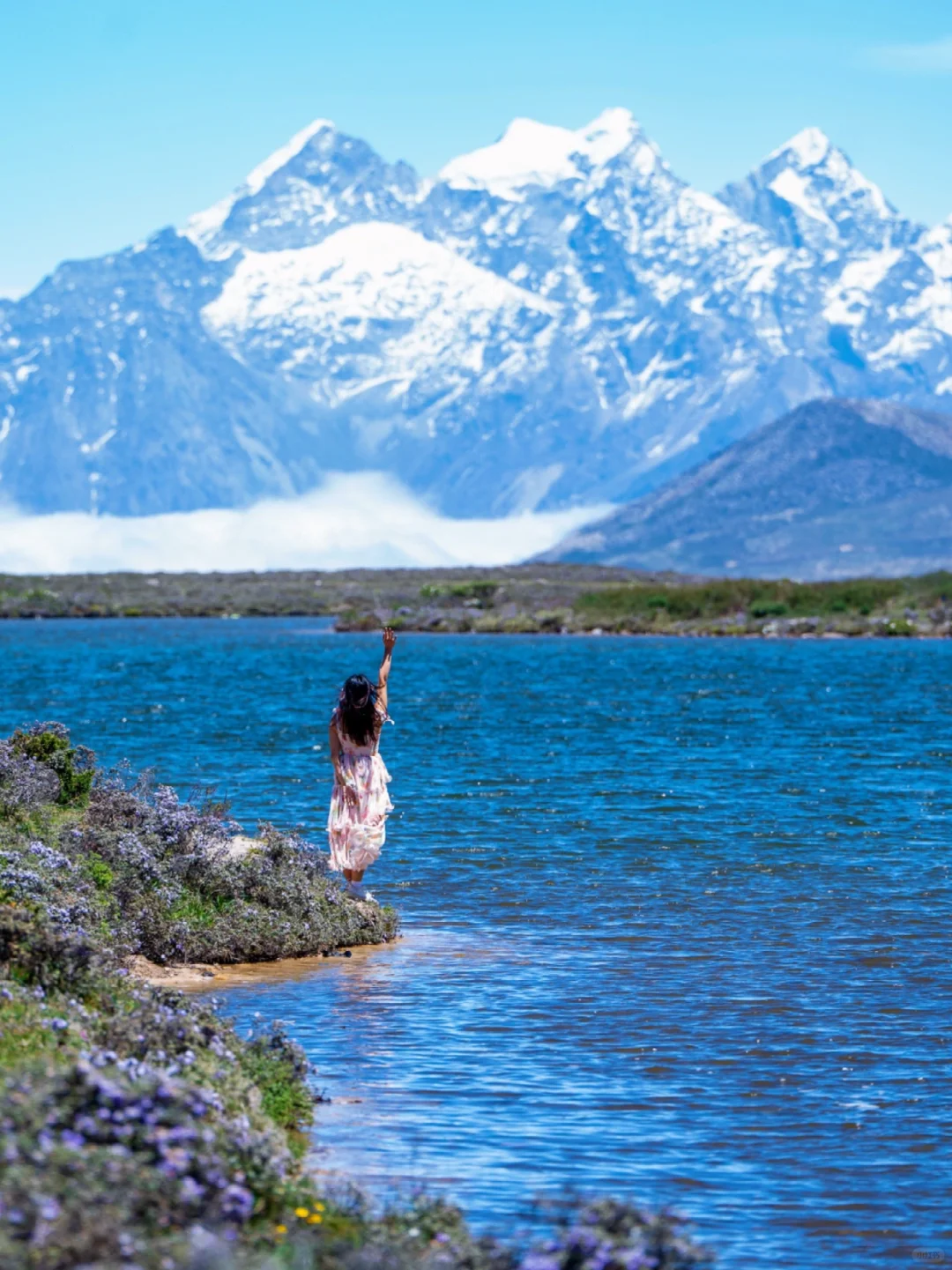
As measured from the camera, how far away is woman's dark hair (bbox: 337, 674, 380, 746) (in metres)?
17.9

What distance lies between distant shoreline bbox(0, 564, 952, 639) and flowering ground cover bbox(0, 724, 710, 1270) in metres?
96.0

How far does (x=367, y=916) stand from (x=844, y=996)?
4351mm

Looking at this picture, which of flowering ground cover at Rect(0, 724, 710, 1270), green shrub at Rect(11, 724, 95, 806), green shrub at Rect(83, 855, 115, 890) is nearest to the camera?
flowering ground cover at Rect(0, 724, 710, 1270)

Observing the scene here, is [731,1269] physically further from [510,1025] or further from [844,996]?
[844,996]

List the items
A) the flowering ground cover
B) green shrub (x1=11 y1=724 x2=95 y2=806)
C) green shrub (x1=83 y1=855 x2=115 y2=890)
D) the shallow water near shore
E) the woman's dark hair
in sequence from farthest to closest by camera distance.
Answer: green shrub (x1=11 y1=724 x2=95 y2=806) < the woman's dark hair < green shrub (x1=83 y1=855 x2=115 y2=890) < the shallow water near shore < the flowering ground cover

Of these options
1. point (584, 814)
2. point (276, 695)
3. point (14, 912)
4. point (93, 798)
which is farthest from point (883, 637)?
point (14, 912)

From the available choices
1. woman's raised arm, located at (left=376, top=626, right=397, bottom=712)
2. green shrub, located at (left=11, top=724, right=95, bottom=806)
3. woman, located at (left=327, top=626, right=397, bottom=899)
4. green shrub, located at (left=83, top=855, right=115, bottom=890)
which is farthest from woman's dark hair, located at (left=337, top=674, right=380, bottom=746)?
green shrub, located at (left=11, top=724, right=95, bottom=806)

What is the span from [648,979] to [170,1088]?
8.23 meters

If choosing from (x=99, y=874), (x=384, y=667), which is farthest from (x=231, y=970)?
(x=384, y=667)

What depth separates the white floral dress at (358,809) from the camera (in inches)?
714

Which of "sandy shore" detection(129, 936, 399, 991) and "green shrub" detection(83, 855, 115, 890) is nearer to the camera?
"sandy shore" detection(129, 936, 399, 991)

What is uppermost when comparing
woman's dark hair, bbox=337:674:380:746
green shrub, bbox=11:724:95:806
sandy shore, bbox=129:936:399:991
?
woman's dark hair, bbox=337:674:380:746

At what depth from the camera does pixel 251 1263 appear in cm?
773

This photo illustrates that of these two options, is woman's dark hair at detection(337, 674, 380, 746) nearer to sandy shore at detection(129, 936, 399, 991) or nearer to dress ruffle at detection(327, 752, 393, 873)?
dress ruffle at detection(327, 752, 393, 873)
